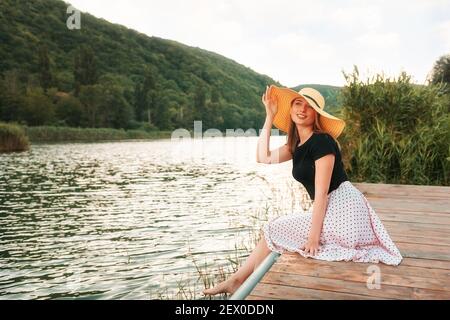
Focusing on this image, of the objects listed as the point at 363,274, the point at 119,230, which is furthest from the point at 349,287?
the point at 119,230

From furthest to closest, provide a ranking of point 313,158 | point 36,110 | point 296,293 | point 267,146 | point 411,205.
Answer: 1. point 36,110
2. point 411,205
3. point 267,146
4. point 313,158
5. point 296,293

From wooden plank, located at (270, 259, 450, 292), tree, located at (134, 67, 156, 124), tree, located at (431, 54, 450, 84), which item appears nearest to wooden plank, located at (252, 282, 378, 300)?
wooden plank, located at (270, 259, 450, 292)

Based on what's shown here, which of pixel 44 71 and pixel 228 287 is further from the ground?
pixel 44 71

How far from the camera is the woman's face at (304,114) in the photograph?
329 centimetres

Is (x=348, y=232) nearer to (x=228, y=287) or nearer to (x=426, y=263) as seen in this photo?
(x=426, y=263)

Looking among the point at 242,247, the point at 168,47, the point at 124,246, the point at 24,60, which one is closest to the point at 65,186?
the point at 124,246

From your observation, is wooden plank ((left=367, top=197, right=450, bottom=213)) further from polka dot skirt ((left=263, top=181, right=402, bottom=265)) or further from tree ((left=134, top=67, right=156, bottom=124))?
tree ((left=134, top=67, right=156, bottom=124))

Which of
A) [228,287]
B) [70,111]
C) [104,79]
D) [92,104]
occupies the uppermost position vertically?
[104,79]

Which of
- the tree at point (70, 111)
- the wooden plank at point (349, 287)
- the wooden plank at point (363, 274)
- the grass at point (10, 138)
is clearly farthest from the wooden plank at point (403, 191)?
the tree at point (70, 111)

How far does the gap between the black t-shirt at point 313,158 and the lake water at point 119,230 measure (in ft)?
10.3

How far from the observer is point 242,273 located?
328cm

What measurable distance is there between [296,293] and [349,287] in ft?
1.18

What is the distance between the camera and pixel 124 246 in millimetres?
8039

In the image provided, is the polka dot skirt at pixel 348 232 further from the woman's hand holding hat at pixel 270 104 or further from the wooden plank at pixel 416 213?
the wooden plank at pixel 416 213
